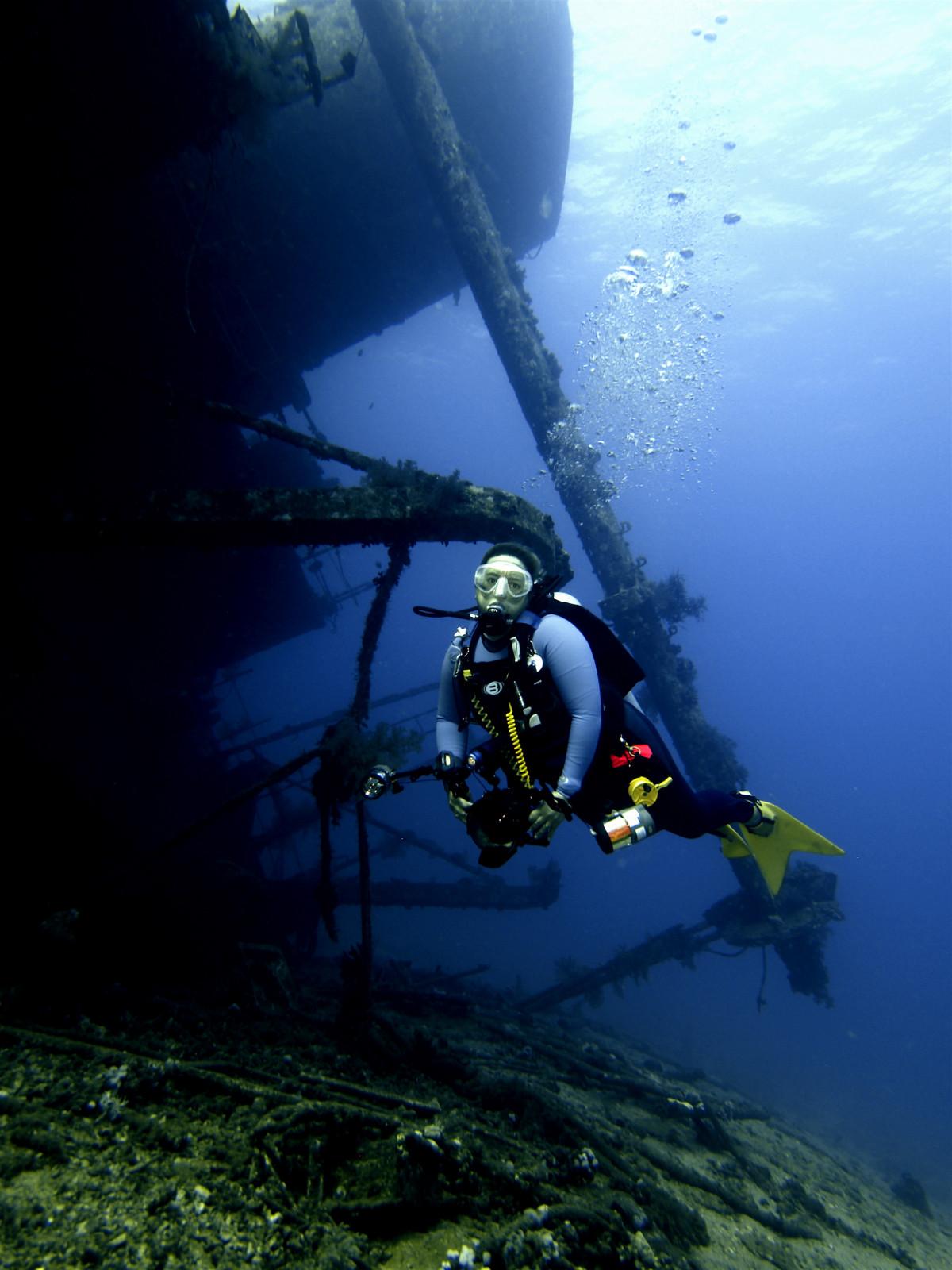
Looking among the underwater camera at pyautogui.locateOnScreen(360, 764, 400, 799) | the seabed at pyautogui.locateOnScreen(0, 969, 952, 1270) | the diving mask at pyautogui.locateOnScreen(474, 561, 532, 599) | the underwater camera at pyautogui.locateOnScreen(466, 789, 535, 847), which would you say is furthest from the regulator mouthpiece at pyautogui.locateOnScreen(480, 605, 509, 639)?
the seabed at pyautogui.locateOnScreen(0, 969, 952, 1270)

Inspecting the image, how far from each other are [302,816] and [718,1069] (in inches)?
1018

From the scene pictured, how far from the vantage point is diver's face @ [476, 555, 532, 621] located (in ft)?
11.5

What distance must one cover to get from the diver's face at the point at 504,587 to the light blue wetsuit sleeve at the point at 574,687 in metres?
0.30

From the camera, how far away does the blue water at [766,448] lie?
2789cm

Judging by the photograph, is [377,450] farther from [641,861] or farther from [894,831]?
[894,831]

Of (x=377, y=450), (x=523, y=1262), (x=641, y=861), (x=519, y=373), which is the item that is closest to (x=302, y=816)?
(x=519, y=373)

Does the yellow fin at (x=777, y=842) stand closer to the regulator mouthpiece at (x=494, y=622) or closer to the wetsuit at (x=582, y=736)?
the wetsuit at (x=582, y=736)

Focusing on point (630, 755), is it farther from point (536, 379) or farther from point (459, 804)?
point (536, 379)

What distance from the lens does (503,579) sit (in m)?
3.52

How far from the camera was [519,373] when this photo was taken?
8266 mm

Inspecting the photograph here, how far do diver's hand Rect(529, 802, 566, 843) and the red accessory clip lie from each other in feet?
2.10

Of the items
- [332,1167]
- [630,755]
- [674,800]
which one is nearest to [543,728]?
[630,755]

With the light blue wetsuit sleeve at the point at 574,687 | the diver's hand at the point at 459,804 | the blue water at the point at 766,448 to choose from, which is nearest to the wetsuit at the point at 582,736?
the light blue wetsuit sleeve at the point at 574,687

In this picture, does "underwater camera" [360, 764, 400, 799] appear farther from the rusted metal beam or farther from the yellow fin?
the yellow fin
